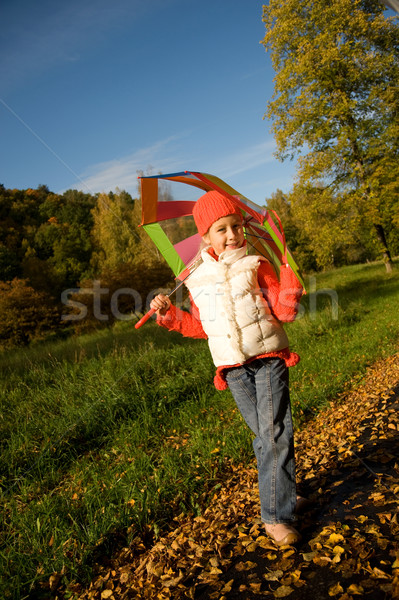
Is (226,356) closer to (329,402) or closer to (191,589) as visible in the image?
(191,589)

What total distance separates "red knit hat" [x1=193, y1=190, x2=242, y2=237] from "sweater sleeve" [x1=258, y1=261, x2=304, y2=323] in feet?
1.23

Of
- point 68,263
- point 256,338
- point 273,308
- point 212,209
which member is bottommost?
point 256,338

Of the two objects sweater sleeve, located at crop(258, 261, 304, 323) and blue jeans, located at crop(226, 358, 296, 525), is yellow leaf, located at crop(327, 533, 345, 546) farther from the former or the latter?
sweater sleeve, located at crop(258, 261, 304, 323)

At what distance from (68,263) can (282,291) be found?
1171 inches

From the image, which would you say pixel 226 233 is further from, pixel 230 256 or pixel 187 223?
pixel 187 223

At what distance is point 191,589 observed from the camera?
2301 millimetres

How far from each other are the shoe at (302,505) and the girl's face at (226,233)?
66.9 inches

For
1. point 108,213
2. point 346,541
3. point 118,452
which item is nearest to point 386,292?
point 118,452

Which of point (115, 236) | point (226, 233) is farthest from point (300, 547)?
point (115, 236)

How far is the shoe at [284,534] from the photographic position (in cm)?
242

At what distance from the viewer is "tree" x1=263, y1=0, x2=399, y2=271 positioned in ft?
45.7

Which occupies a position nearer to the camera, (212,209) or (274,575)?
(274,575)

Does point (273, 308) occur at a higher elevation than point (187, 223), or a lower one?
lower

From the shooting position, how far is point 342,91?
14.8m
